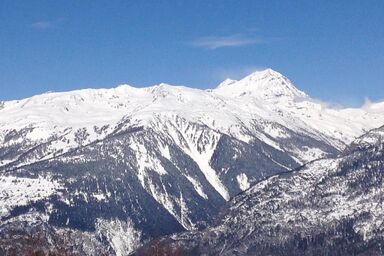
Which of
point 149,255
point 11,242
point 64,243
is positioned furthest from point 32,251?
point 149,255

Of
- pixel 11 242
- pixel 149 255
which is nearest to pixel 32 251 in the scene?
pixel 11 242

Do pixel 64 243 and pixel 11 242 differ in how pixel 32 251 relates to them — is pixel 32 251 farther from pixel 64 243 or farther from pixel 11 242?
pixel 11 242

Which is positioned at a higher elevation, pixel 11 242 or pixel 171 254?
pixel 11 242

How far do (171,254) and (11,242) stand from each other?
35366mm

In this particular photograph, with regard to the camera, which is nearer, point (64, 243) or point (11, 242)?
point (64, 243)

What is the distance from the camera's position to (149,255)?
646 ft

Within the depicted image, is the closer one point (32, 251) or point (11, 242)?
point (32, 251)

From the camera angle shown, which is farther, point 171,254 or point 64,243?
point 171,254

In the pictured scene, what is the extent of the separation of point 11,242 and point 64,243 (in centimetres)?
2053

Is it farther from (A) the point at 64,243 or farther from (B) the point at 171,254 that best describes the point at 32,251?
(B) the point at 171,254

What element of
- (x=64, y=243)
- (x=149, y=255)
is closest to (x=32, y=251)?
(x=64, y=243)

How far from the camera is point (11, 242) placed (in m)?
190

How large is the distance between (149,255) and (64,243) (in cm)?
2779

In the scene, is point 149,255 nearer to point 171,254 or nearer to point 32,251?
point 171,254
